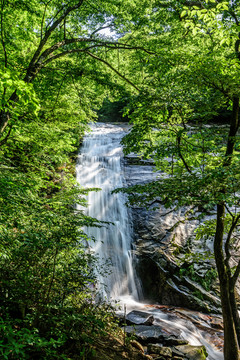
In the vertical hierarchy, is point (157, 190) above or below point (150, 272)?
above

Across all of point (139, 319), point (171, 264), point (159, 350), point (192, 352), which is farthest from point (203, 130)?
point (171, 264)

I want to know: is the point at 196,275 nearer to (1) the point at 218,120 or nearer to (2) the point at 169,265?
(2) the point at 169,265

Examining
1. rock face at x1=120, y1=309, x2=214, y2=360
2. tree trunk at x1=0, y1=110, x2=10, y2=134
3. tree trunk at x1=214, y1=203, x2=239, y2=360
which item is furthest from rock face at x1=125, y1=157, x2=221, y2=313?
tree trunk at x1=0, y1=110, x2=10, y2=134

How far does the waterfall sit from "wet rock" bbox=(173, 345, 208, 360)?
2238 mm

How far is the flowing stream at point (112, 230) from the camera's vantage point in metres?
6.69

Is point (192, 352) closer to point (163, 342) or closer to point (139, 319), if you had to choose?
point (163, 342)

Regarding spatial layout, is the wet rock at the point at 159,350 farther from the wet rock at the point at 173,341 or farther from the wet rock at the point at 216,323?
the wet rock at the point at 216,323

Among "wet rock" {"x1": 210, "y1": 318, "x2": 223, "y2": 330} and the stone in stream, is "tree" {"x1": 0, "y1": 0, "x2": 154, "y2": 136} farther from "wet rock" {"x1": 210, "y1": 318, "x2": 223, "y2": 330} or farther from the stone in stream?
"wet rock" {"x1": 210, "y1": 318, "x2": 223, "y2": 330}

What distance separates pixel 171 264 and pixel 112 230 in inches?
129

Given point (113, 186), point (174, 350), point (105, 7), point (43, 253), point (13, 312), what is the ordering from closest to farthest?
point (13, 312) < point (43, 253) < point (174, 350) < point (105, 7) < point (113, 186)

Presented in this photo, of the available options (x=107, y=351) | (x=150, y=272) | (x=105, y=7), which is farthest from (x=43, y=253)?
(x=150, y=272)

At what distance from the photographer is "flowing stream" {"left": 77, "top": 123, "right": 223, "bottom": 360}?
6692 millimetres

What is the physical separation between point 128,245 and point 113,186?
13.3 feet

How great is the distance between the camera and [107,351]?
380 centimetres
